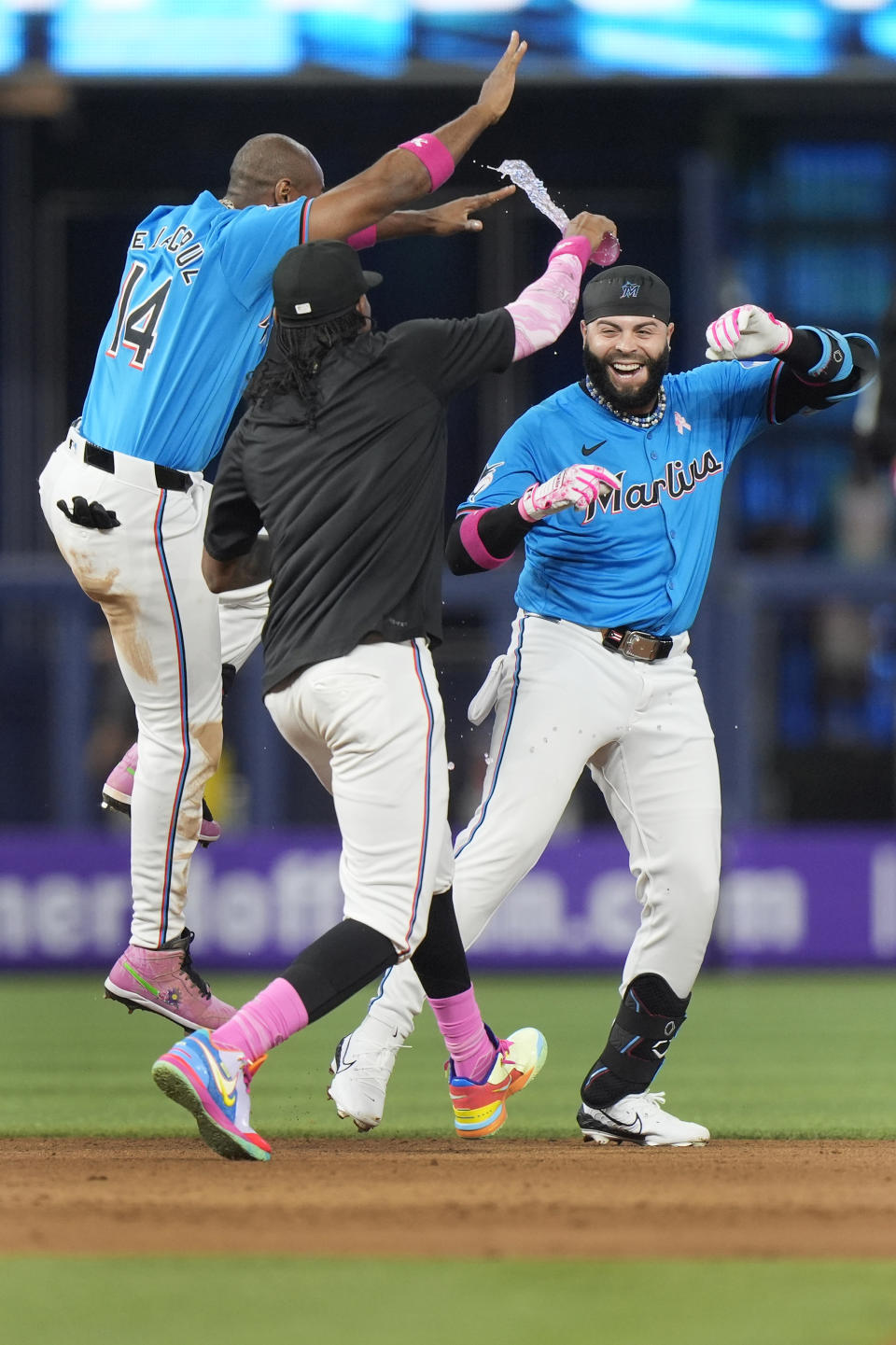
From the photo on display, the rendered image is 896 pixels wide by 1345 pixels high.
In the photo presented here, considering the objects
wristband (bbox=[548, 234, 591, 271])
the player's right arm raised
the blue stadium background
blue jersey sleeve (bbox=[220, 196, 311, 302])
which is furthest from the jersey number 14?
the blue stadium background

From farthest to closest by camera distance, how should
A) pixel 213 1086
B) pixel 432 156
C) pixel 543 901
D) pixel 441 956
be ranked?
pixel 543 901 → pixel 432 156 → pixel 441 956 → pixel 213 1086

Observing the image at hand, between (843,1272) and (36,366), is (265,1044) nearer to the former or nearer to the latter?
(843,1272)

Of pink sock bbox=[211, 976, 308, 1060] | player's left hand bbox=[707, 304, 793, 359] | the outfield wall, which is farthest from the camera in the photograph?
the outfield wall

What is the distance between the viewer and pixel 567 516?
5.54 m

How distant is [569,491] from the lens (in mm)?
4922

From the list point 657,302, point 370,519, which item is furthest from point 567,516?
point 370,519

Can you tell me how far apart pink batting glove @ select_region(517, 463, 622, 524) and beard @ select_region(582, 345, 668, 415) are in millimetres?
608

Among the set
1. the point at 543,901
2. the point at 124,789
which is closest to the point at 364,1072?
the point at 124,789

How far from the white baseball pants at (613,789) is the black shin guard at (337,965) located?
729mm

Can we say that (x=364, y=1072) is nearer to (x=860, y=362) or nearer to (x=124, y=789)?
(x=124, y=789)

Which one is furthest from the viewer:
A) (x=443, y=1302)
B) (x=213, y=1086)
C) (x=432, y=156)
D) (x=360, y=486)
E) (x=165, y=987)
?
(x=165, y=987)

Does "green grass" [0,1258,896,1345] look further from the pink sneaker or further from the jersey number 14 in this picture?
the jersey number 14

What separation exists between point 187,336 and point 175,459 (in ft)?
1.09

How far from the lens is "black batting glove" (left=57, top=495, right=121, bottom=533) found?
5414mm
